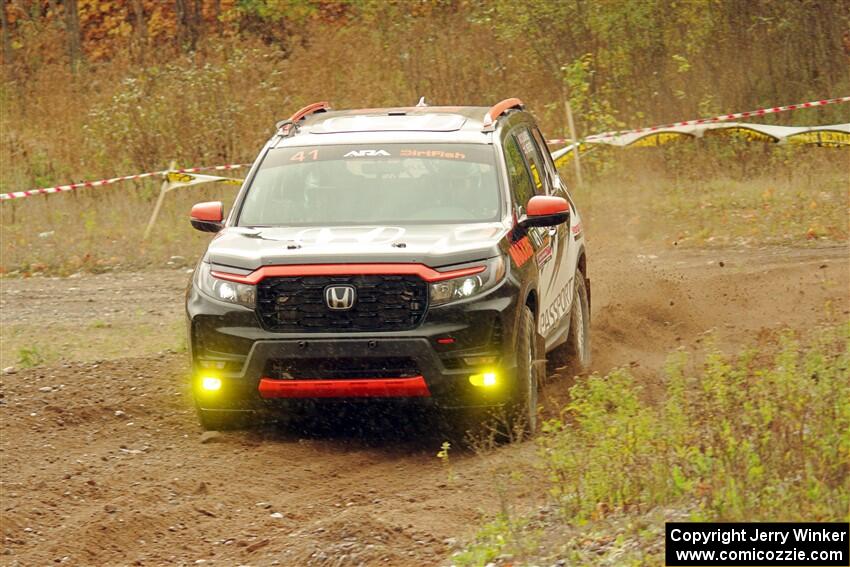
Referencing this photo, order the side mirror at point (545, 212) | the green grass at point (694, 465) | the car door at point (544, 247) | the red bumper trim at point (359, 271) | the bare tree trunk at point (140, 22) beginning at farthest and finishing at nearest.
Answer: the bare tree trunk at point (140, 22) → the car door at point (544, 247) → the side mirror at point (545, 212) → the red bumper trim at point (359, 271) → the green grass at point (694, 465)

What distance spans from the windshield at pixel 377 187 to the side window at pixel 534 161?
31.5 inches

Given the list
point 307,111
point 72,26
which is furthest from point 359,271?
point 72,26

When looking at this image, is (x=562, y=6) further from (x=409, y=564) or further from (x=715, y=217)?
(x=409, y=564)

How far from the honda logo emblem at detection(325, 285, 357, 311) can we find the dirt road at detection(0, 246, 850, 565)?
2.80ft

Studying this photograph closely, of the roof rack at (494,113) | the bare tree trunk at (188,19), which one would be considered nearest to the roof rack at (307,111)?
the roof rack at (494,113)

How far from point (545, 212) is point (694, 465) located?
293 cm

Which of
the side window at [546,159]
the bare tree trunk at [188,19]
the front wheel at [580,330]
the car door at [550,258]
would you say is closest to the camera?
the car door at [550,258]

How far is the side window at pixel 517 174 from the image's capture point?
29.7 feet

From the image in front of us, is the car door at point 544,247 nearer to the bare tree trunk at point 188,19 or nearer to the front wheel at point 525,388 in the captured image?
the front wheel at point 525,388

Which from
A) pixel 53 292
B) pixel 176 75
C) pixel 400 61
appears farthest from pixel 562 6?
pixel 53 292

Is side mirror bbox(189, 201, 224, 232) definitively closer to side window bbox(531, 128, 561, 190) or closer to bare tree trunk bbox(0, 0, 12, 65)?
side window bbox(531, 128, 561, 190)

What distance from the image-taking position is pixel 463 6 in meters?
27.3

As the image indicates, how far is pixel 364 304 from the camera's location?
777 centimetres

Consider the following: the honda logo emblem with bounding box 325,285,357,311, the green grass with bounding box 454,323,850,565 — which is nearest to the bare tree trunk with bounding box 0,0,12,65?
the honda logo emblem with bounding box 325,285,357,311
